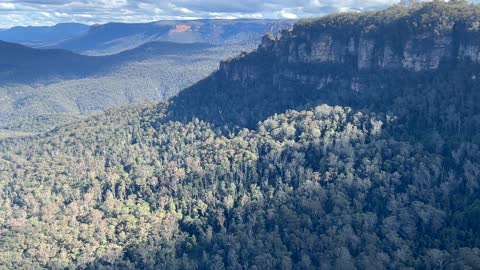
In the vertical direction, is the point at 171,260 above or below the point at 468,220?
below

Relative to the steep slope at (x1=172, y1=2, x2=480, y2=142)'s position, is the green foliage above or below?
below

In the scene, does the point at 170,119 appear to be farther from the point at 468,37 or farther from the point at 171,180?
the point at 468,37

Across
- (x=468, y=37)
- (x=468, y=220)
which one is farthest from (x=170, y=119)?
(x=468, y=220)

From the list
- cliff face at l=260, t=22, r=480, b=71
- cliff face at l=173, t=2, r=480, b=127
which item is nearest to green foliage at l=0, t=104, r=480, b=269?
cliff face at l=173, t=2, r=480, b=127

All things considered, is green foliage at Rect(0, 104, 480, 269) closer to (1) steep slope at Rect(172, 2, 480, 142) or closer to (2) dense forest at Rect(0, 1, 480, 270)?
(2) dense forest at Rect(0, 1, 480, 270)

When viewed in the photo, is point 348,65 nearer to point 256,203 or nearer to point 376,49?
point 376,49

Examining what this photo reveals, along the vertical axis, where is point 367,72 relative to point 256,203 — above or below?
above

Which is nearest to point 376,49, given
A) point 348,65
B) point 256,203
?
point 348,65

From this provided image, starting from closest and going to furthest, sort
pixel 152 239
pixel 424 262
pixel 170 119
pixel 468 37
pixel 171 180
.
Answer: pixel 424 262 → pixel 152 239 → pixel 468 37 → pixel 171 180 → pixel 170 119
